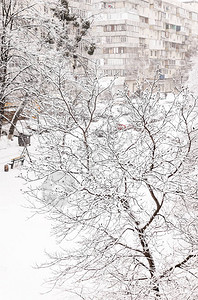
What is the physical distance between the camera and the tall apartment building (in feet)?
173

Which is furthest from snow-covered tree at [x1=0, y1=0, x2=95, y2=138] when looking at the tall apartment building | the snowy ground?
the tall apartment building

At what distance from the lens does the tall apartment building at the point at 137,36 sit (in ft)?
173

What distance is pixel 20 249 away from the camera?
11.5 m

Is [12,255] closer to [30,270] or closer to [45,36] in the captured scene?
[30,270]

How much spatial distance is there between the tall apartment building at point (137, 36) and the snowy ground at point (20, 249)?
3246 cm

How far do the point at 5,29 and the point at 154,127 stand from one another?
9476 millimetres

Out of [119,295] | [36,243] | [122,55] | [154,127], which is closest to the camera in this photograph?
[119,295]

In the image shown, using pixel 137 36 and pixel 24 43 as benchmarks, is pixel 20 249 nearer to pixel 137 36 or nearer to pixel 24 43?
pixel 24 43

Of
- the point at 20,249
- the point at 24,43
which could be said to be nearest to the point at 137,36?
the point at 24,43

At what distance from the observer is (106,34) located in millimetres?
54312

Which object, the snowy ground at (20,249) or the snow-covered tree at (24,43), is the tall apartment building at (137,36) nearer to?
the snow-covered tree at (24,43)

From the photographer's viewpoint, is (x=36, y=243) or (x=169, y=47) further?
(x=169, y=47)

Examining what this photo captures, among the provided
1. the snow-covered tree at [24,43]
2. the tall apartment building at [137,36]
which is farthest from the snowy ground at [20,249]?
the tall apartment building at [137,36]

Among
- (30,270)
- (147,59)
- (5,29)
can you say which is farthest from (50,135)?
(147,59)
